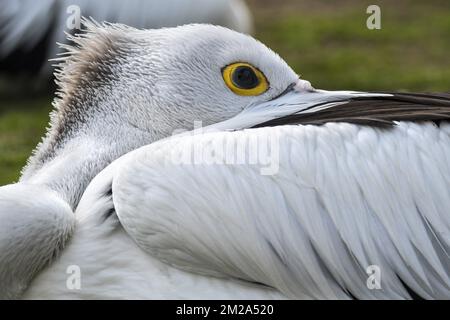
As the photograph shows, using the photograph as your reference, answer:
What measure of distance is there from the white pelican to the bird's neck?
3.20 metres

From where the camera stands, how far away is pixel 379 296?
2.72m

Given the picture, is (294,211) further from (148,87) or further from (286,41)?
(286,41)

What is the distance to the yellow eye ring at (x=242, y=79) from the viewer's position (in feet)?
10.2

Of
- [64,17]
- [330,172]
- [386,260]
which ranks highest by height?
[64,17]

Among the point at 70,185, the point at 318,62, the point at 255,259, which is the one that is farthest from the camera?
the point at 318,62

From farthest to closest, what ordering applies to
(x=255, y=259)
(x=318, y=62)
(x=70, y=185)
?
(x=318, y=62), (x=70, y=185), (x=255, y=259)

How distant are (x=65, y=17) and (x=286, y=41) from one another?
8.58 feet

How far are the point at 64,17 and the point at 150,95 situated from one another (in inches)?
140

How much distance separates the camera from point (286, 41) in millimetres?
8578

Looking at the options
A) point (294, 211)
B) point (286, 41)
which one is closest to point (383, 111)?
point (294, 211)

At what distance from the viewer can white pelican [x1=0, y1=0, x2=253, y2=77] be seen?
644cm

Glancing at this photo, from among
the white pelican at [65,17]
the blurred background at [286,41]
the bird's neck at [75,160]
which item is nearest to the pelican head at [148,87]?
the bird's neck at [75,160]

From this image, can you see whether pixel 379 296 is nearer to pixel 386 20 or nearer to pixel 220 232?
pixel 220 232
